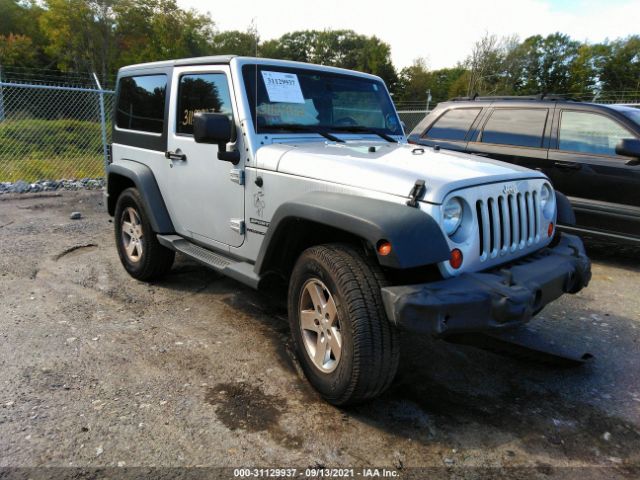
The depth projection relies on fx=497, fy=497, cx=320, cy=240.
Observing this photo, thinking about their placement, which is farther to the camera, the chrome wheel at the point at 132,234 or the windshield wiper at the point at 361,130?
the chrome wheel at the point at 132,234

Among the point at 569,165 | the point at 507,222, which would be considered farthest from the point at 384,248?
the point at 569,165

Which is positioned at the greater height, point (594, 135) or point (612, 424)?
point (594, 135)

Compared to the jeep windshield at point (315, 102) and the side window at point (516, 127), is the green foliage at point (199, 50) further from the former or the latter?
the jeep windshield at point (315, 102)

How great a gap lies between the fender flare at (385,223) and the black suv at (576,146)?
3.35 meters

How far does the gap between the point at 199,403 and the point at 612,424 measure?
2.31 meters

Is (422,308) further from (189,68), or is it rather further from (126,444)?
(189,68)

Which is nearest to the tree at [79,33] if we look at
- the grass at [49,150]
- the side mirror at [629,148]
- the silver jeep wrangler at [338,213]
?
the grass at [49,150]

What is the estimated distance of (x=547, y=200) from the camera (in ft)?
10.7

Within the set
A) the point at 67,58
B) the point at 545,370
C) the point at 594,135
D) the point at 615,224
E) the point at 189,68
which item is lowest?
the point at 545,370

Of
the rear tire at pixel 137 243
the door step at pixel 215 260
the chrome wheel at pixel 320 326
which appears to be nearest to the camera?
the chrome wheel at pixel 320 326

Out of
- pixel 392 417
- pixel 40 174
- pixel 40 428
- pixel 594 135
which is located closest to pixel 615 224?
pixel 594 135

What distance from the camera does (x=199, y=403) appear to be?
284cm

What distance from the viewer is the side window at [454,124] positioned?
21.4ft

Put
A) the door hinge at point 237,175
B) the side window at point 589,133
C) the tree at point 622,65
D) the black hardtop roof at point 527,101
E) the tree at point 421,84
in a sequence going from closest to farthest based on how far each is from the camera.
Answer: the door hinge at point 237,175
the side window at point 589,133
the black hardtop roof at point 527,101
the tree at point 622,65
the tree at point 421,84
